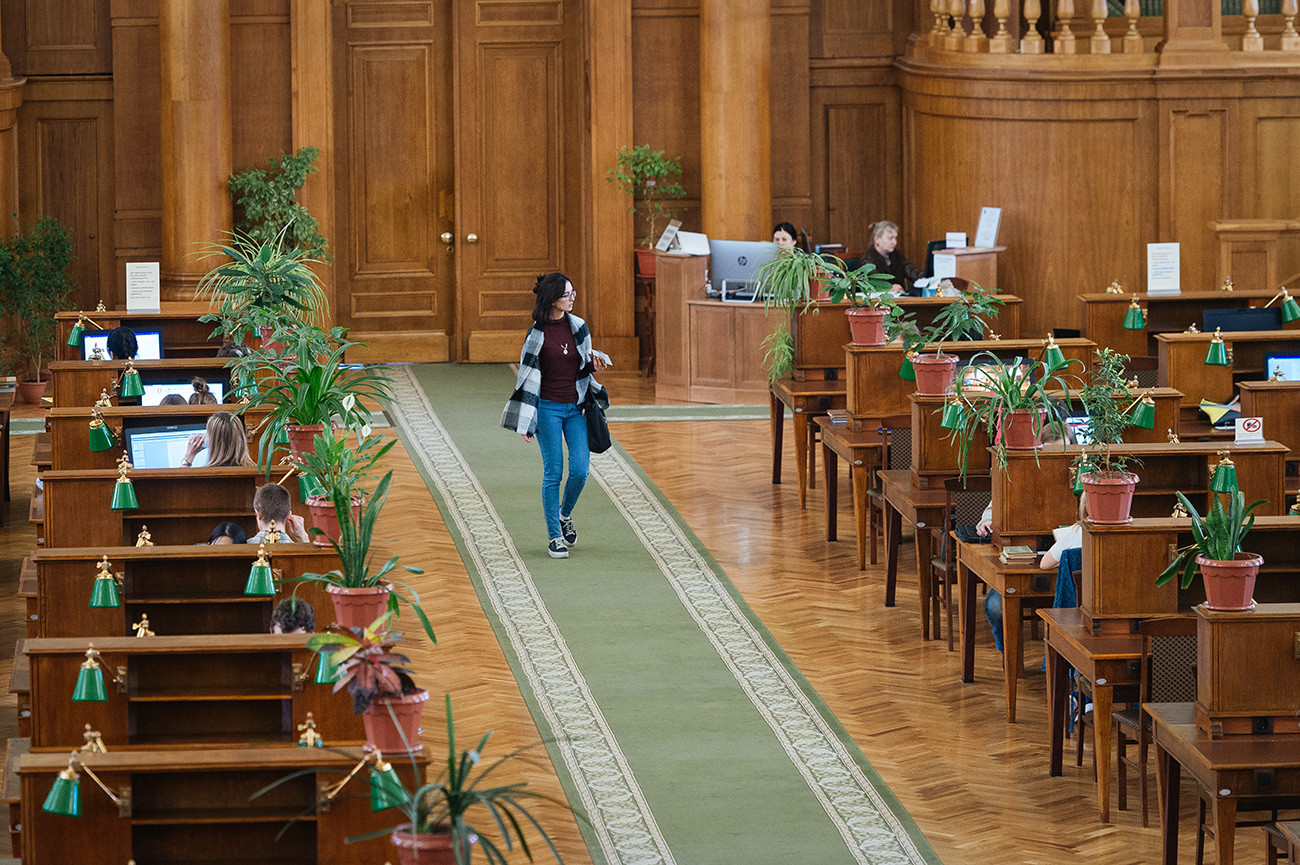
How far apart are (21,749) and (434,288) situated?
34.8 feet

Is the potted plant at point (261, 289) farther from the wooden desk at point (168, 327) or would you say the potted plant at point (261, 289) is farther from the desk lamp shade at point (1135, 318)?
the desk lamp shade at point (1135, 318)

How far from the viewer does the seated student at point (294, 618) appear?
5.93 meters

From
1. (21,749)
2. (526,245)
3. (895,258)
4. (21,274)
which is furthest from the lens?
(526,245)

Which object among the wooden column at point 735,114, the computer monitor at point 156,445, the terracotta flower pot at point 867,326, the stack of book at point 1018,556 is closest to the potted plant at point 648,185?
the wooden column at point 735,114

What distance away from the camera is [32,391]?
14672 mm

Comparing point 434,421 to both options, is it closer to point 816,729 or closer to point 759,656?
point 759,656

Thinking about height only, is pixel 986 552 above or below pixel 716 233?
below

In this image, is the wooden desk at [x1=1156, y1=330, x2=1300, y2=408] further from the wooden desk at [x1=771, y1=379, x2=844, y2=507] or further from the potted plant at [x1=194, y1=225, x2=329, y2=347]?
the potted plant at [x1=194, y1=225, x2=329, y2=347]

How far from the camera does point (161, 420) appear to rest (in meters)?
8.77

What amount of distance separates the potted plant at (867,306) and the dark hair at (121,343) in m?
3.93

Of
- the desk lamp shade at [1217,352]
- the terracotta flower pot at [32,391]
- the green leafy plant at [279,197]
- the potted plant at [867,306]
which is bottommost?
the terracotta flower pot at [32,391]

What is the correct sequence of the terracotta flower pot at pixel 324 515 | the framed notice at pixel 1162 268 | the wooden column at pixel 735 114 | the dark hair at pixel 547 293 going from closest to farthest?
the terracotta flower pot at pixel 324 515
the dark hair at pixel 547 293
the framed notice at pixel 1162 268
the wooden column at pixel 735 114

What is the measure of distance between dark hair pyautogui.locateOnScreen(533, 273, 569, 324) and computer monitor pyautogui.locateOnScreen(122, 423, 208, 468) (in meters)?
1.92

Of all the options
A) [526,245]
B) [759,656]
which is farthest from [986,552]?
[526,245]
